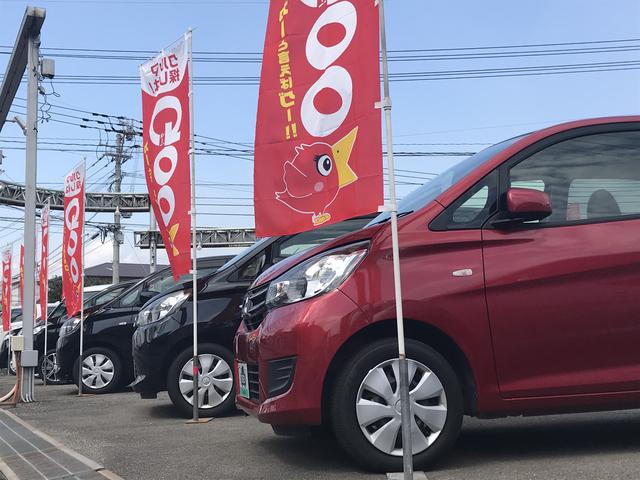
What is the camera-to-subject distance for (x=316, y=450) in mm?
4625

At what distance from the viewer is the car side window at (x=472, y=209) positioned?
4.05m

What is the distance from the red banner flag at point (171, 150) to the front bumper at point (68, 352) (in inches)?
161

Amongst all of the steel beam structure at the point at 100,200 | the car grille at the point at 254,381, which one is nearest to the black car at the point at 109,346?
the car grille at the point at 254,381

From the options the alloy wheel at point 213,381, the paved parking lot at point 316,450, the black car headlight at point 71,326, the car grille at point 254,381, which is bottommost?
the paved parking lot at point 316,450

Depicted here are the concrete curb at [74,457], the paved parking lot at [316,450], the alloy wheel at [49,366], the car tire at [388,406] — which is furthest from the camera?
the alloy wheel at [49,366]

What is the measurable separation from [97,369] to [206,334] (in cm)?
421

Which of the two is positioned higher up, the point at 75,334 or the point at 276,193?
the point at 276,193

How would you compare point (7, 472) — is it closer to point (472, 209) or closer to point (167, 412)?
point (167, 412)

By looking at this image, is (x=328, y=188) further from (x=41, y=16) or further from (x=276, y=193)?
(x=41, y=16)

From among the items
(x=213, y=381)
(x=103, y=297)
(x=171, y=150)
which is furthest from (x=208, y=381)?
(x=103, y=297)

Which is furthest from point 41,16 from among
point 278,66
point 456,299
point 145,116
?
point 456,299

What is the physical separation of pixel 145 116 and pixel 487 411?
16.2 ft

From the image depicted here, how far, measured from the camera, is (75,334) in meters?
10.3

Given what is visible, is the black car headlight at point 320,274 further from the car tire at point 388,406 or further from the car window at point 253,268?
the car window at point 253,268
